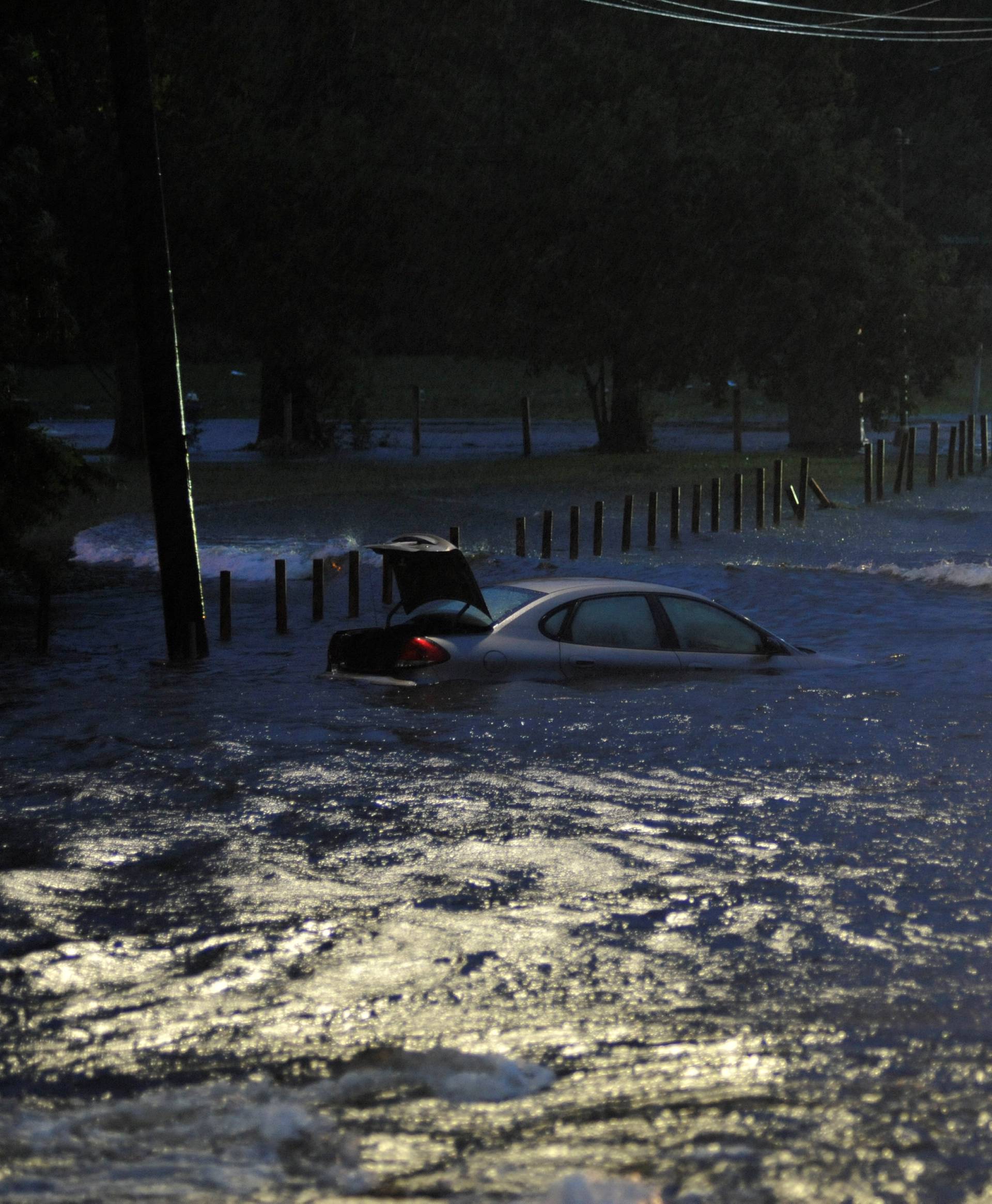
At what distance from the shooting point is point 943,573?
22.2 metres

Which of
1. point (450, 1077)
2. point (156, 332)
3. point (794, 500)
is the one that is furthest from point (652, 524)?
point (450, 1077)

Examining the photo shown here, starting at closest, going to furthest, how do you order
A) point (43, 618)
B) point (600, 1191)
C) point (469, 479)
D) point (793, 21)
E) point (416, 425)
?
point (600, 1191)
point (43, 618)
point (469, 479)
point (793, 21)
point (416, 425)

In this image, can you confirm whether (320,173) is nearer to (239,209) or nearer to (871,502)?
(239,209)

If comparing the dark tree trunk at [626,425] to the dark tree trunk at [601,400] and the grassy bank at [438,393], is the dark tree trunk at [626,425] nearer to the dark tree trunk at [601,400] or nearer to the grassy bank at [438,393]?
the dark tree trunk at [601,400]

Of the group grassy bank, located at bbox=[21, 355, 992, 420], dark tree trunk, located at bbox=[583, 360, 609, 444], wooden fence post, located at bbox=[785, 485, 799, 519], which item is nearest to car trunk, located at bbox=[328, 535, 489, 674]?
wooden fence post, located at bbox=[785, 485, 799, 519]

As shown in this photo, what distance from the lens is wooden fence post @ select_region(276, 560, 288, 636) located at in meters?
17.4

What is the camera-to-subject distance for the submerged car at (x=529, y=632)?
11656 millimetres

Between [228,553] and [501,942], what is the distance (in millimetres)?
18733

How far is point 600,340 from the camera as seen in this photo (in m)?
45.7

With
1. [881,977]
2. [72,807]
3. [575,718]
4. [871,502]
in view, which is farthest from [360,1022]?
[871,502]

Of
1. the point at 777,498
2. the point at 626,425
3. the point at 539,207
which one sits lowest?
the point at 777,498

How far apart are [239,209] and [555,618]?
3264 centimetres

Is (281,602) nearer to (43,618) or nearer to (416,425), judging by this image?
(43,618)

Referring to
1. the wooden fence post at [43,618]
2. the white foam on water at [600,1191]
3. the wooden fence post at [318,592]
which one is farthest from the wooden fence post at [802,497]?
the white foam on water at [600,1191]
